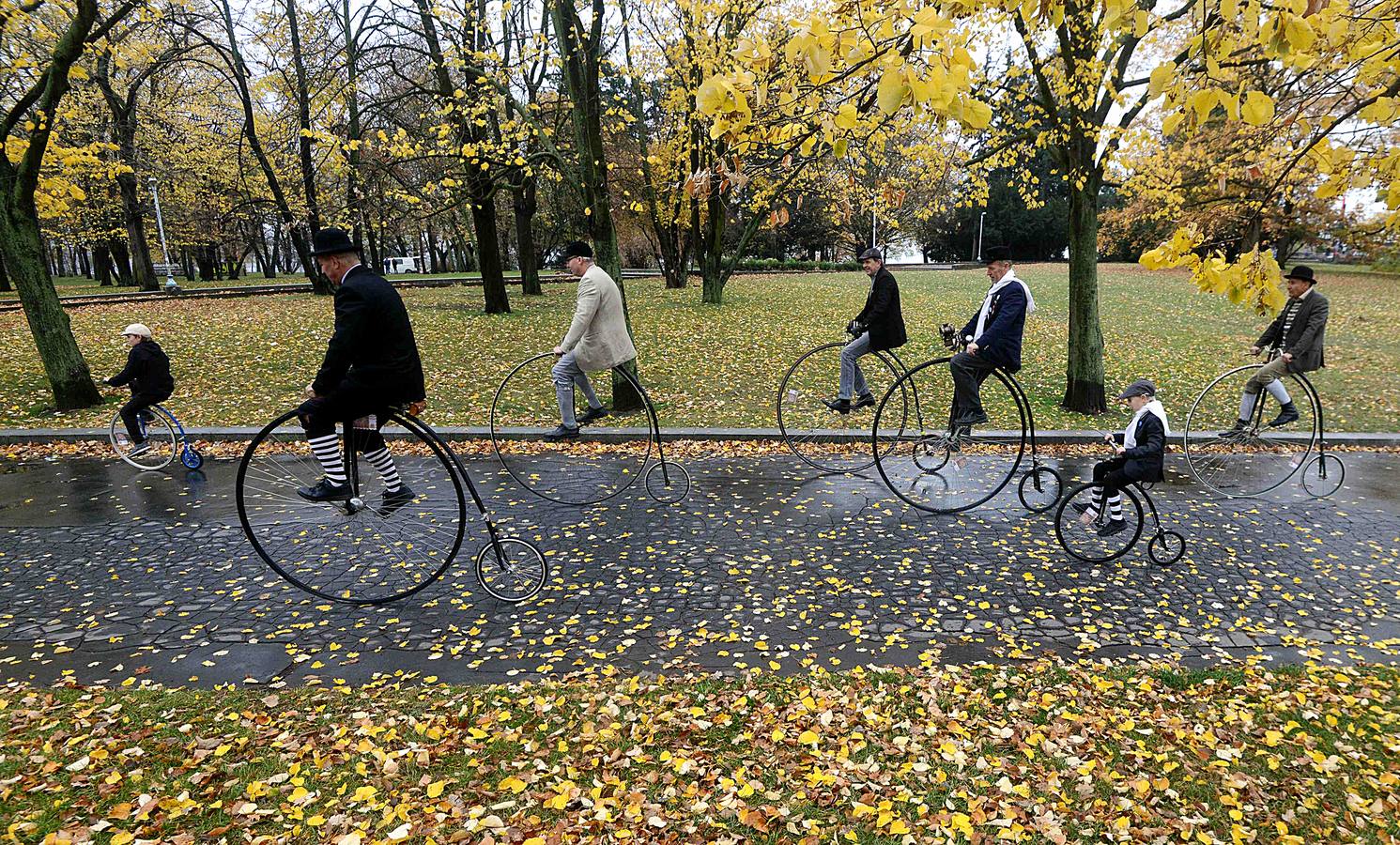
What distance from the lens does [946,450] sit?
736 centimetres

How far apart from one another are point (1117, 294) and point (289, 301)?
92.3 ft

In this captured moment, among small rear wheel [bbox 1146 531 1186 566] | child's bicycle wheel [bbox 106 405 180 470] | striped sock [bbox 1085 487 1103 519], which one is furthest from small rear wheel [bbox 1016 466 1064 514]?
child's bicycle wheel [bbox 106 405 180 470]

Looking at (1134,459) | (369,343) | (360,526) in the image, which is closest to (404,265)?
(360,526)

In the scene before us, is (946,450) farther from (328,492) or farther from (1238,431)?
(328,492)

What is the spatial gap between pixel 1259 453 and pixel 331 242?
10.1 meters

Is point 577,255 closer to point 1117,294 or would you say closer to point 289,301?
point 289,301

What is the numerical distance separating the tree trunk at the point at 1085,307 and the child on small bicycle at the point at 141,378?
11362 mm

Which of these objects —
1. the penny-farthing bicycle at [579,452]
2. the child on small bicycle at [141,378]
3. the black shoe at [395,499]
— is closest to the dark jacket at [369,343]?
the black shoe at [395,499]

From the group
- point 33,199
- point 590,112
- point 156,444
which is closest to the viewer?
point 156,444

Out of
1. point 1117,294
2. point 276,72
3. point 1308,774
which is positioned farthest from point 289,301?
point 1117,294

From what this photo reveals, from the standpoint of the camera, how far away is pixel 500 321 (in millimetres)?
17359

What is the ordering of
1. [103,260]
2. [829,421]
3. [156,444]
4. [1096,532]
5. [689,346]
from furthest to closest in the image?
[103,260], [689,346], [829,421], [156,444], [1096,532]

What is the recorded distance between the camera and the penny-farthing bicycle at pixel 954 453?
6.50 meters

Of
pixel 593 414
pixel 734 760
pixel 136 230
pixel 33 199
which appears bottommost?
pixel 734 760
